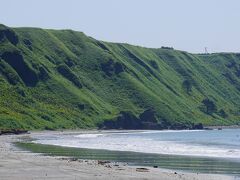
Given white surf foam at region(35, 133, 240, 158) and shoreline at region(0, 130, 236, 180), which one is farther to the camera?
white surf foam at region(35, 133, 240, 158)

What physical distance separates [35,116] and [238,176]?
482 ft

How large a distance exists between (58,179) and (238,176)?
17175 mm

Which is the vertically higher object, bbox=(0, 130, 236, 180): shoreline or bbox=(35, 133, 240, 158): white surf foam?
bbox=(35, 133, 240, 158): white surf foam

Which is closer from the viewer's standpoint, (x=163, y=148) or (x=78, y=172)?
(x=78, y=172)

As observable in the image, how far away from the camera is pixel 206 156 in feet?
268

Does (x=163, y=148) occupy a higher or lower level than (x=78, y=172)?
higher

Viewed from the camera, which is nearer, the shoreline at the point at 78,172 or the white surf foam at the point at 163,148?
the shoreline at the point at 78,172

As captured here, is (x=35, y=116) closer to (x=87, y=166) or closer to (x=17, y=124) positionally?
(x=17, y=124)

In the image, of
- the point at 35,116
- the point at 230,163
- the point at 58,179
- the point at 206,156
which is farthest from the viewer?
the point at 35,116

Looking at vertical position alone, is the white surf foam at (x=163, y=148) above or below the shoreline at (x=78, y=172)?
above

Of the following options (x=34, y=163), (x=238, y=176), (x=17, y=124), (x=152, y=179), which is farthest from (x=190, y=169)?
(x=17, y=124)

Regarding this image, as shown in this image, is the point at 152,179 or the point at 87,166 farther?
the point at 87,166

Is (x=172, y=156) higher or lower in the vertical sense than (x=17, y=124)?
lower

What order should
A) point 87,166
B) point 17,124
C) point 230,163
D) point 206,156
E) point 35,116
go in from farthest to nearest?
point 35,116
point 17,124
point 206,156
point 230,163
point 87,166
